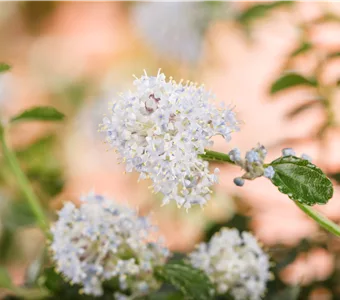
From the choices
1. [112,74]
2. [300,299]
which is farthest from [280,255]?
[112,74]

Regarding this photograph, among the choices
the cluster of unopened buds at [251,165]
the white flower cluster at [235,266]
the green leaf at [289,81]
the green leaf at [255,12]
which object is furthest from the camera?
the green leaf at [255,12]

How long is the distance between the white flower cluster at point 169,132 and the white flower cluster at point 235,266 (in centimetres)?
12

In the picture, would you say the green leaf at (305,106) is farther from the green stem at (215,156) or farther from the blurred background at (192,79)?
the green stem at (215,156)

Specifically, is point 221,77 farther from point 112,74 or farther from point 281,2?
point 281,2

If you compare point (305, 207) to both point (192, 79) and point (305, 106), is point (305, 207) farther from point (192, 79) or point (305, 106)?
point (192, 79)

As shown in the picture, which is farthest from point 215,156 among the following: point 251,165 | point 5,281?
point 5,281

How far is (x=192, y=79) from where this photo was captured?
95 centimetres

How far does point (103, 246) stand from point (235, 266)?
0.10 metres

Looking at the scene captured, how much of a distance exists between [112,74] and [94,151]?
0.24 m

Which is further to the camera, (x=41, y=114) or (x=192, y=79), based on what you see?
(x=192, y=79)

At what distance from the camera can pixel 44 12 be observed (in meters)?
1.65

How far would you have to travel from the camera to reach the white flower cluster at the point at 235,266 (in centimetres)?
41

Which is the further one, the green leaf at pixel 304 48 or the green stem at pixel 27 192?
the green leaf at pixel 304 48

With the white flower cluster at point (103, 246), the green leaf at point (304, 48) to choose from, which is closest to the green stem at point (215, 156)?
the white flower cluster at point (103, 246)
